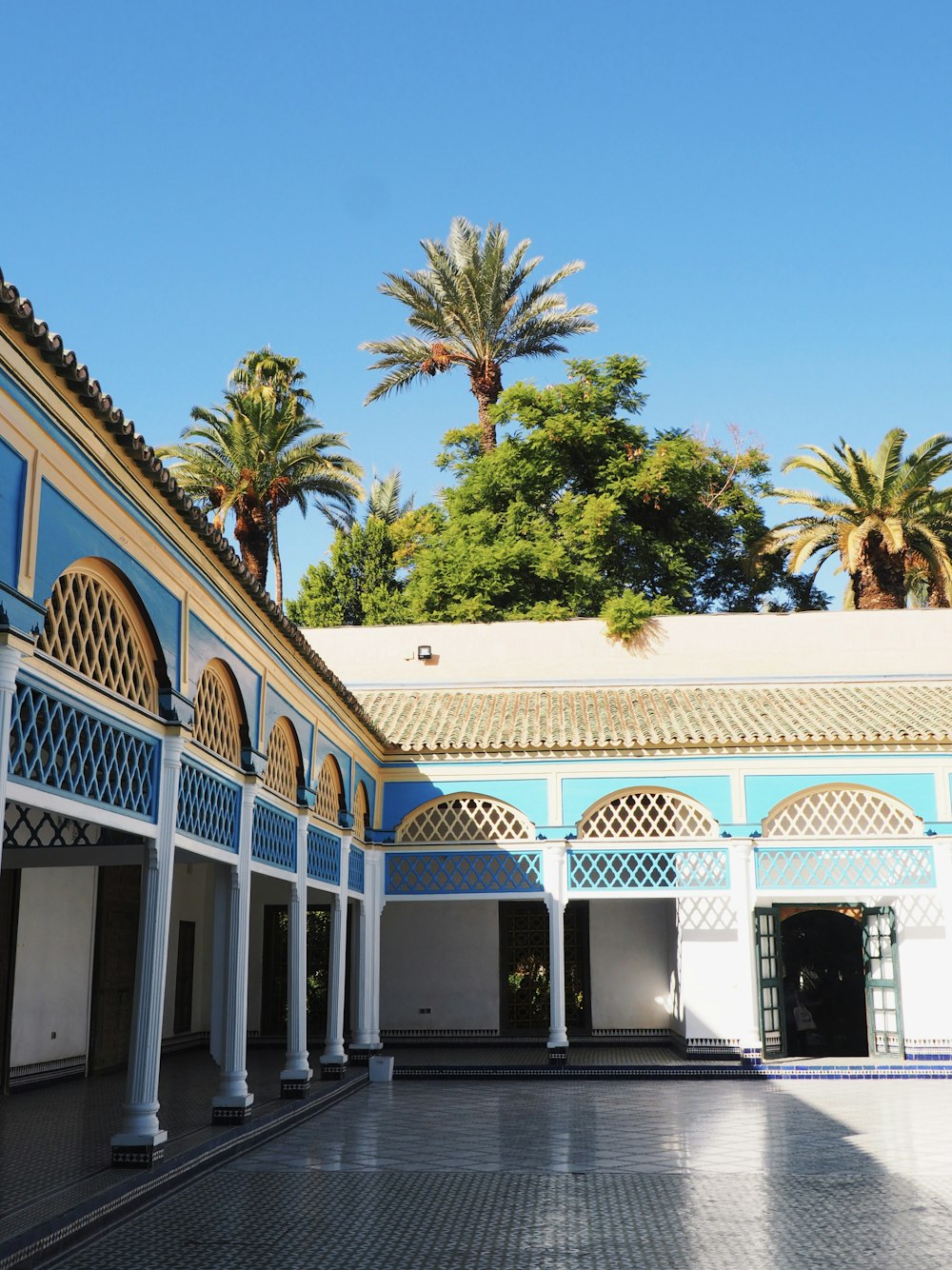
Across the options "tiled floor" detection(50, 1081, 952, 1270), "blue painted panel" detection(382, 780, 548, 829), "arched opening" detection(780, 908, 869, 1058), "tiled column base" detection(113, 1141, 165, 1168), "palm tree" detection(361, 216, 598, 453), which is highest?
"palm tree" detection(361, 216, 598, 453)

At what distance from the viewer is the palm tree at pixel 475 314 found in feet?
82.3

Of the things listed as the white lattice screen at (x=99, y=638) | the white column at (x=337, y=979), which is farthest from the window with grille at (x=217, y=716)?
the white column at (x=337, y=979)

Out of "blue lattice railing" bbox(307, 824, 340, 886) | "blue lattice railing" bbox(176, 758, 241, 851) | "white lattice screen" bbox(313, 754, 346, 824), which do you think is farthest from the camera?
"white lattice screen" bbox(313, 754, 346, 824)

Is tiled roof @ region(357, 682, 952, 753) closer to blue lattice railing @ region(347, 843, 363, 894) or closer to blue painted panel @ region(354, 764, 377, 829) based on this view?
blue painted panel @ region(354, 764, 377, 829)

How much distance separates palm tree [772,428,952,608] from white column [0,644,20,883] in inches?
746

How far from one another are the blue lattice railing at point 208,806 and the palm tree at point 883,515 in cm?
1582

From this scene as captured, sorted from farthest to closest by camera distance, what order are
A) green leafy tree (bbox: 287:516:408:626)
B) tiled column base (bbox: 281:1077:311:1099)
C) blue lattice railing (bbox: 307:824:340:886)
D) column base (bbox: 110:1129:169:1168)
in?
green leafy tree (bbox: 287:516:408:626)
blue lattice railing (bbox: 307:824:340:886)
tiled column base (bbox: 281:1077:311:1099)
column base (bbox: 110:1129:169:1168)

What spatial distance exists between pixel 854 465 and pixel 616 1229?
62.5 feet

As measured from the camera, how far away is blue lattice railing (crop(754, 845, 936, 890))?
13508mm

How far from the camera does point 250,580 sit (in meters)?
8.30

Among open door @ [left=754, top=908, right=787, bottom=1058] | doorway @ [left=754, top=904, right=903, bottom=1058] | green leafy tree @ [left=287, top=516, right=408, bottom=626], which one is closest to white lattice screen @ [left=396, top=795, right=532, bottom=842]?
open door @ [left=754, top=908, right=787, bottom=1058]

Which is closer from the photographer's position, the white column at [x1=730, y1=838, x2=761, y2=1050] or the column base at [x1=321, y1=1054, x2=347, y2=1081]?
the column base at [x1=321, y1=1054, x2=347, y2=1081]

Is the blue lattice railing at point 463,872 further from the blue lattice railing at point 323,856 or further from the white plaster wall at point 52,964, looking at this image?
the white plaster wall at point 52,964

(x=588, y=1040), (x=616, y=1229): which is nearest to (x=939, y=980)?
(x=588, y=1040)
